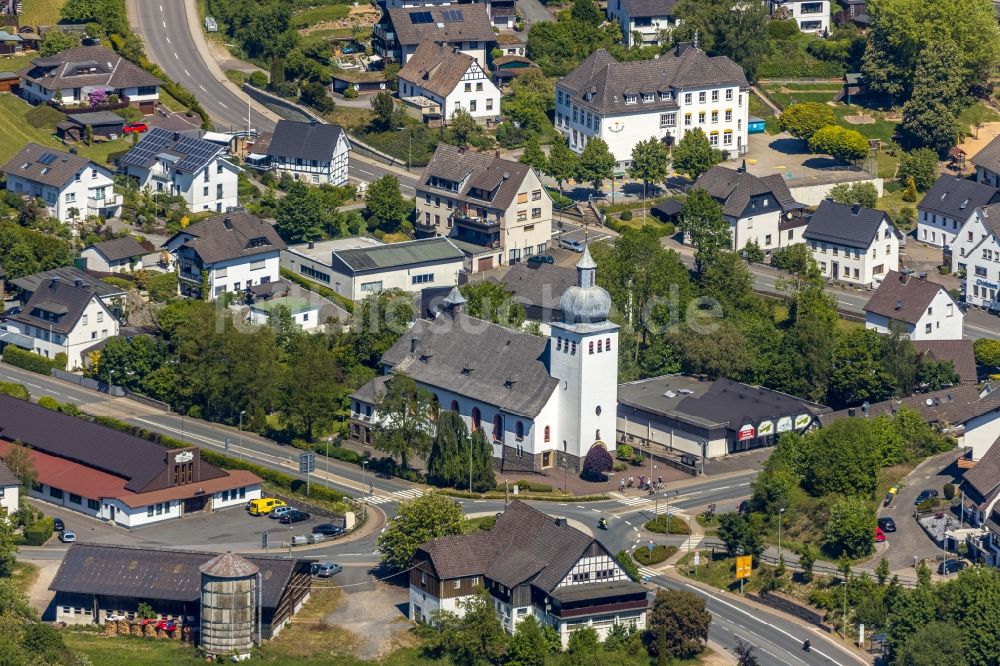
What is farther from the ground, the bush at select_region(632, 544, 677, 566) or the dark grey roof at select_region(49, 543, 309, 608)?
the dark grey roof at select_region(49, 543, 309, 608)

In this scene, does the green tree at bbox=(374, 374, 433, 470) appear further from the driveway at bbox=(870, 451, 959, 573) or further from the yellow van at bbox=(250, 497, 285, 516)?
the driveway at bbox=(870, 451, 959, 573)

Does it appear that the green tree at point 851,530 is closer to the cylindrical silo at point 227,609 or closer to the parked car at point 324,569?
the parked car at point 324,569

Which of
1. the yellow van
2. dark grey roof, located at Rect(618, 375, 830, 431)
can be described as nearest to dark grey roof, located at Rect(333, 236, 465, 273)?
dark grey roof, located at Rect(618, 375, 830, 431)

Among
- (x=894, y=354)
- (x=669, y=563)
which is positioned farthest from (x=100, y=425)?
(x=894, y=354)

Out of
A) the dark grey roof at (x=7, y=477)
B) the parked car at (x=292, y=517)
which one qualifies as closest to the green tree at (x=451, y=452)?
the parked car at (x=292, y=517)

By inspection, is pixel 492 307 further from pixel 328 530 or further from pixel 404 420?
pixel 328 530

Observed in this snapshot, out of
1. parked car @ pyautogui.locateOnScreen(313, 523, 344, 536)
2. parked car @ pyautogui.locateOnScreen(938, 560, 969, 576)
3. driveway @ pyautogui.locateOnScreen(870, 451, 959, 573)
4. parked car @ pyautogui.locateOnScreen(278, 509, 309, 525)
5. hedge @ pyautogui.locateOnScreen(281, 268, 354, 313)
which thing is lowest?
driveway @ pyautogui.locateOnScreen(870, 451, 959, 573)
